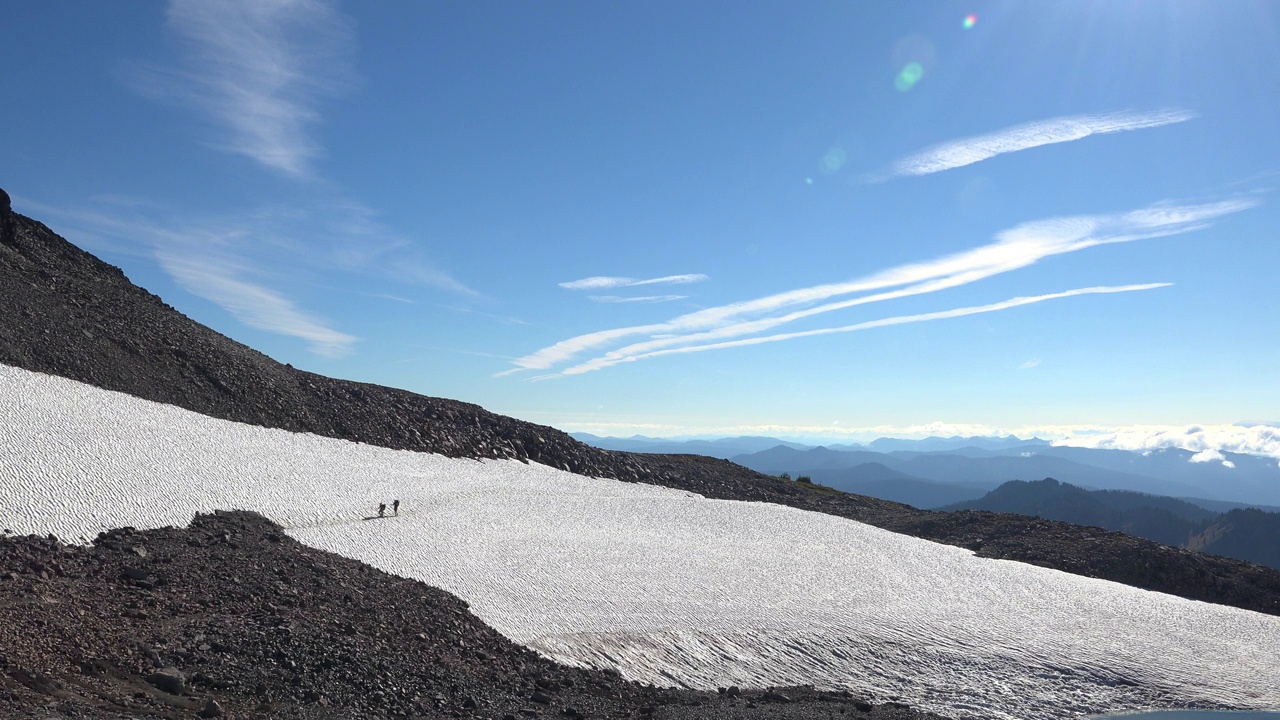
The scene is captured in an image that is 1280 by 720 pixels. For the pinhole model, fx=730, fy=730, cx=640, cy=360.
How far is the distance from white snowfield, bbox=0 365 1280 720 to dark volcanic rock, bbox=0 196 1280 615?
3.04 metres

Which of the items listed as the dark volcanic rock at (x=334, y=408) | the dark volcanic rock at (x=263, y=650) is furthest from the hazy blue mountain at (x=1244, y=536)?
the dark volcanic rock at (x=263, y=650)

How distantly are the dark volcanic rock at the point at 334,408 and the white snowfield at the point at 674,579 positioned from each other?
3.04 metres

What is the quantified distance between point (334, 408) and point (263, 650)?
2759cm

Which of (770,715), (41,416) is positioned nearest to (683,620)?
(770,715)

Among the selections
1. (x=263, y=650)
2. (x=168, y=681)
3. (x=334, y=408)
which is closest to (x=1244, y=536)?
(x=334, y=408)

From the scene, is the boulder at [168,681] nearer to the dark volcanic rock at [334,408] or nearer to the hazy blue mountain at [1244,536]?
the dark volcanic rock at [334,408]

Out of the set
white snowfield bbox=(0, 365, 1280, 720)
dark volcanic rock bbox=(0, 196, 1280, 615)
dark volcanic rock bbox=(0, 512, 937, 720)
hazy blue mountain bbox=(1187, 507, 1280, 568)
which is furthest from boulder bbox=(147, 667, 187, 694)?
hazy blue mountain bbox=(1187, 507, 1280, 568)

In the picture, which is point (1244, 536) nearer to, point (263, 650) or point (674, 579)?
point (674, 579)

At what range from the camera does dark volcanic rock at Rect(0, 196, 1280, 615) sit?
30422mm

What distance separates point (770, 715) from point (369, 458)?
2422 cm

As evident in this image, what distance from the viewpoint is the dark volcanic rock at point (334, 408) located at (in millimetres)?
30422

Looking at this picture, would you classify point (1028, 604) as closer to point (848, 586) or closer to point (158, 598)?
point (848, 586)

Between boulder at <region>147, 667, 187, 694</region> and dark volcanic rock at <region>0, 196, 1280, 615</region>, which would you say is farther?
dark volcanic rock at <region>0, 196, 1280, 615</region>

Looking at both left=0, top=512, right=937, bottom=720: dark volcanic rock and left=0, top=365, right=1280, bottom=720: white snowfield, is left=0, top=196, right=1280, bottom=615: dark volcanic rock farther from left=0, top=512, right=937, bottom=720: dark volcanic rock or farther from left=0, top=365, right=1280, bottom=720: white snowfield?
left=0, top=512, right=937, bottom=720: dark volcanic rock
